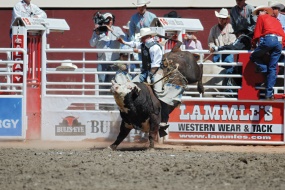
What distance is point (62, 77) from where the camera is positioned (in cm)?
1694

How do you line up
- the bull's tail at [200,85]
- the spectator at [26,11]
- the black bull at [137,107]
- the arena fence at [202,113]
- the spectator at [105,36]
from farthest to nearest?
the spectator at [26,11] → the spectator at [105,36] → the arena fence at [202,113] → the bull's tail at [200,85] → the black bull at [137,107]

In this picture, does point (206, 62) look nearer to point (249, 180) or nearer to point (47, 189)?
point (249, 180)

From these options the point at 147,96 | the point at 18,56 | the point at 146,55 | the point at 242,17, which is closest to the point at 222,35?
the point at 242,17

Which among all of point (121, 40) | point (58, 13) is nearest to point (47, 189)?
point (121, 40)

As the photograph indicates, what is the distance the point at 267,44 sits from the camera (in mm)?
12586

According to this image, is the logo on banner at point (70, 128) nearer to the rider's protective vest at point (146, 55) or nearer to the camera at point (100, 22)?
the camera at point (100, 22)

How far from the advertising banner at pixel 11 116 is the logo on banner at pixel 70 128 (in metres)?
0.63

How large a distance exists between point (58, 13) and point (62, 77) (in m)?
1.90

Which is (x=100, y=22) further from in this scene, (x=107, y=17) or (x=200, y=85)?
(x=200, y=85)

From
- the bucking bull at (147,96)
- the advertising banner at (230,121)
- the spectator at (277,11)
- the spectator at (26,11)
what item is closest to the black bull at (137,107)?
the bucking bull at (147,96)

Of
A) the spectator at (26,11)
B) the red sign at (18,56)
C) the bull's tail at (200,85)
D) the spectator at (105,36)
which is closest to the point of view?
the bull's tail at (200,85)

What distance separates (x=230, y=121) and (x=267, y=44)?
138 cm

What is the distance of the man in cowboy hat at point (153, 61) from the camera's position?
1195 centimetres

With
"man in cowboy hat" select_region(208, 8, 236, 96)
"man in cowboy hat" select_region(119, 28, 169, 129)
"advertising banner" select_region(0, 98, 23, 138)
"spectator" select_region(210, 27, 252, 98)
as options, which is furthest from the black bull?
"man in cowboy hat" select_region(208, 8, 236, 96)
